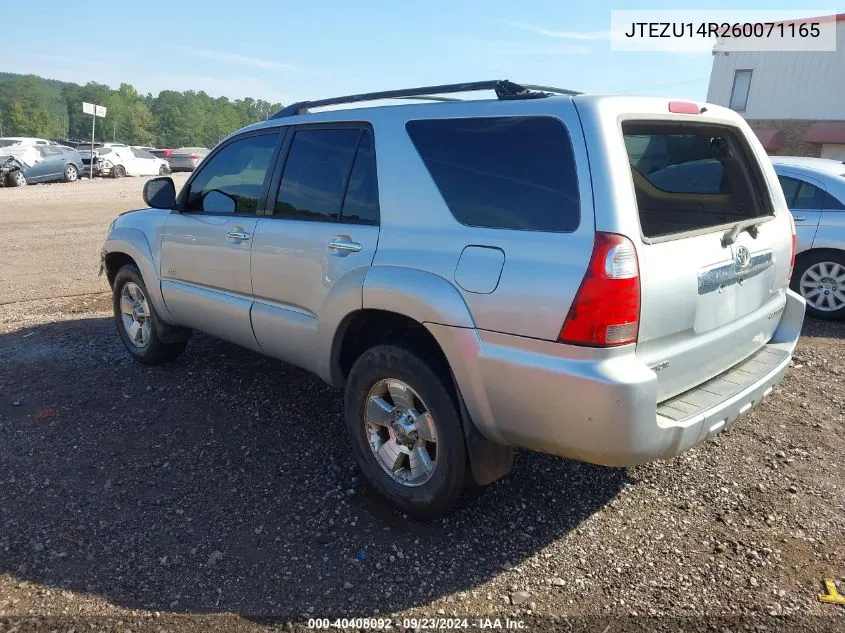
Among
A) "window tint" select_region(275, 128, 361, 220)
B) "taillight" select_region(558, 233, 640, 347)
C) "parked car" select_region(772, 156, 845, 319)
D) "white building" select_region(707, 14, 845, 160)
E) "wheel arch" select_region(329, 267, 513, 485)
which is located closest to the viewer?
"taillight" select_region(558, 233, 640, 347)

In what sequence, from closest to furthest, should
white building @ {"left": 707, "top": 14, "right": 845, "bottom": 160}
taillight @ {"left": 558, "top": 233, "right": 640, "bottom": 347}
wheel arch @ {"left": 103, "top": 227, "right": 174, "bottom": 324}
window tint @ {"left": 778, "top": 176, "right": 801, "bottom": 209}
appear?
taillight @ {"left": 558, "top": 233, "right": 640, "bottom": 347}
wheel arch @ {"left": 103, "top": 227, "right": 174, "bottom": 324}
window tint @ {"left": 778, "top": 176, "right": 801, "bottom": 209}
white building @ {"left": 707, "top": 14, "right": 845, "bottom": 160}

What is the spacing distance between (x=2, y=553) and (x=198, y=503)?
85 cm

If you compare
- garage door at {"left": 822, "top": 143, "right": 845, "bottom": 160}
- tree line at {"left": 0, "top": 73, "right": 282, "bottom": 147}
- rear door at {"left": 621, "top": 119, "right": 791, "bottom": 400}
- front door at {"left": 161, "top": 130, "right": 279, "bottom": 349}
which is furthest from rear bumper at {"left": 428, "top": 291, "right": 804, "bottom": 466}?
tree line at {"left": 0, "top": 73, "right": 282, "bottom": 147}

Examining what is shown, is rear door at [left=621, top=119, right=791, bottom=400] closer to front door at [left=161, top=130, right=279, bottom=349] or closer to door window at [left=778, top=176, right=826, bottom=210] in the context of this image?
front door at [left=161, top=130, right=279, bottom=349]

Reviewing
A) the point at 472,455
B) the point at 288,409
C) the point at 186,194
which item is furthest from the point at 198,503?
the point at 186,194

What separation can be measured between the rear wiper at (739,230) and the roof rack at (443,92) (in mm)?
929

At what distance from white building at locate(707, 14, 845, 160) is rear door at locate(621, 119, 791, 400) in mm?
23906

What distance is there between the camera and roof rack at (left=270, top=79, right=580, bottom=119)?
9.84 ft

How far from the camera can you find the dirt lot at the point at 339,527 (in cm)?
267

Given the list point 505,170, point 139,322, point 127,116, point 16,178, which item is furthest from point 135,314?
point 127,116

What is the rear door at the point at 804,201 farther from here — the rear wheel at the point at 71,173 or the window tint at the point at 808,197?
the rear wheel at the point at 71,173

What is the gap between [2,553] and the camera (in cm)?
296

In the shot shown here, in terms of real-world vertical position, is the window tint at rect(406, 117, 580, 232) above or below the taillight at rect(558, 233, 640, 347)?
above

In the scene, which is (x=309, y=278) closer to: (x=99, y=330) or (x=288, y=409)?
(x=288, y=409)
